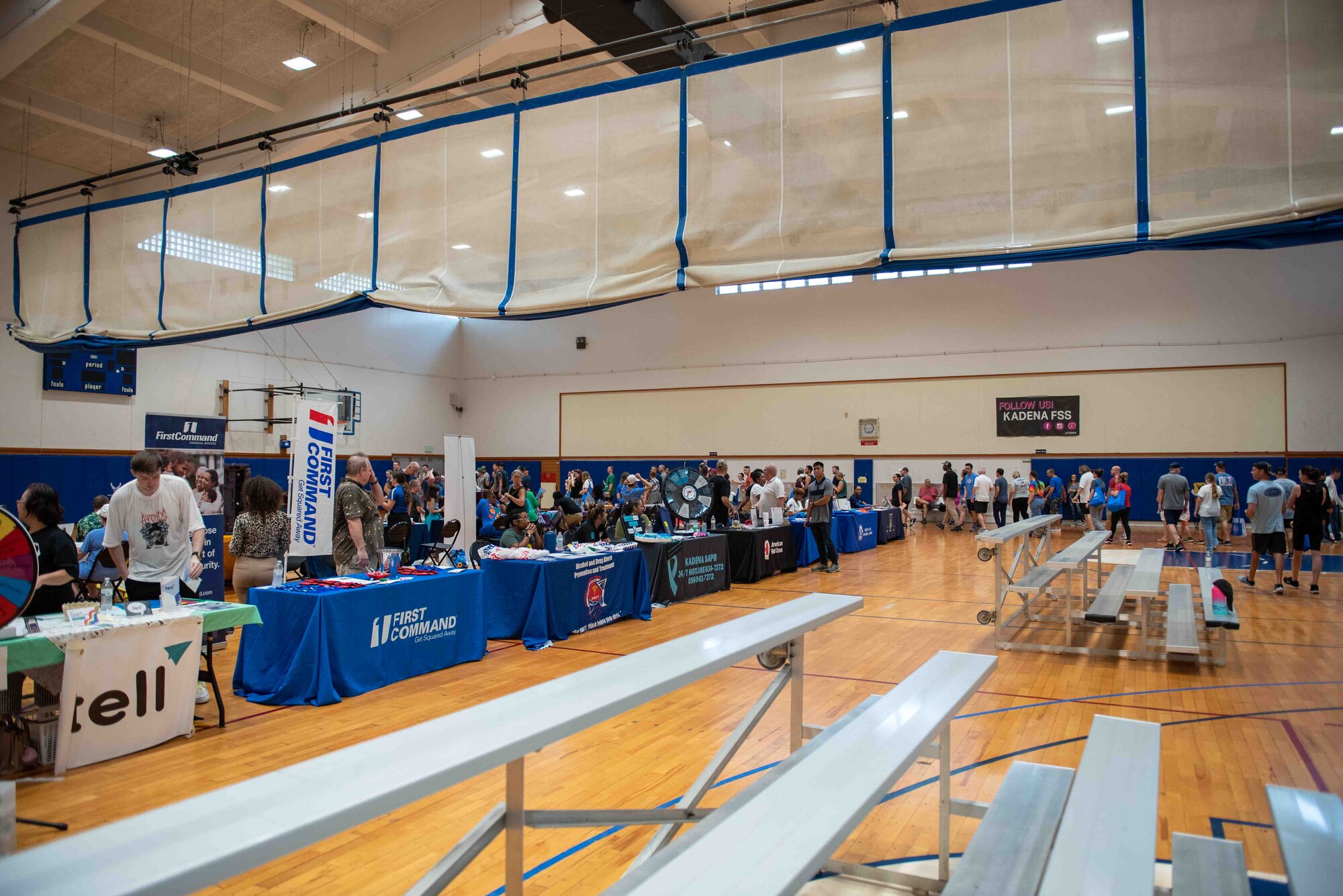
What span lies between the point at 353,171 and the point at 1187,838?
15.7 feet

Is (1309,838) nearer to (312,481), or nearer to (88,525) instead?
(312,481)

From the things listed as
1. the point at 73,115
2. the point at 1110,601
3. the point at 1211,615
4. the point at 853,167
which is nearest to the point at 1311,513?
the point at 1211,615

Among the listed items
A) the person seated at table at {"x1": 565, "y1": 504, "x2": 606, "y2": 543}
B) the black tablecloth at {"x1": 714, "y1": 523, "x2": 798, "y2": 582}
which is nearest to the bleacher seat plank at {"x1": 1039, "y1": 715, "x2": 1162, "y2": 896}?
the person seated at table at {"x1": 565, "y1": 504, "x2": 606, "y2": 543}

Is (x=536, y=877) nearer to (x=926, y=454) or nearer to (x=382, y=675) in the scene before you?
(x=382, y=675)

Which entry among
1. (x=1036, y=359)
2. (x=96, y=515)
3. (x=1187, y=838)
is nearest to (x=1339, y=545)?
(x=1036, y=359)

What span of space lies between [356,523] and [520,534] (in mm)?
3217

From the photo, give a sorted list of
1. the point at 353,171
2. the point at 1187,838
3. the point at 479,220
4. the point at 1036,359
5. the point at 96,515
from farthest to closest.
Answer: the point at 1036,359 < the point at 96,515 < the point at 353,171 < the point at 479,220 < the point at 1187,838

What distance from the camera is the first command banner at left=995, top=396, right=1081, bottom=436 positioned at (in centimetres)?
1791

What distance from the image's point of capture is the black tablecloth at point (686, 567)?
833 centimetres

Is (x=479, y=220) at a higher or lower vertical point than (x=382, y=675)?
higher

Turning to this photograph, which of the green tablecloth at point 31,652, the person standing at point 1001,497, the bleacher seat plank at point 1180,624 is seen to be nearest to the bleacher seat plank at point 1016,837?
the bleacher seat plank at point 1180,624

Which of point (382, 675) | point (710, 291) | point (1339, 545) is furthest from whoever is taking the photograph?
point (710, 291)

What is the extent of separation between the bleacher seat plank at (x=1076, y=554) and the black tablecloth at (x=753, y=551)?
12.2 feet

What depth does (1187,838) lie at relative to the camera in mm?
2029
